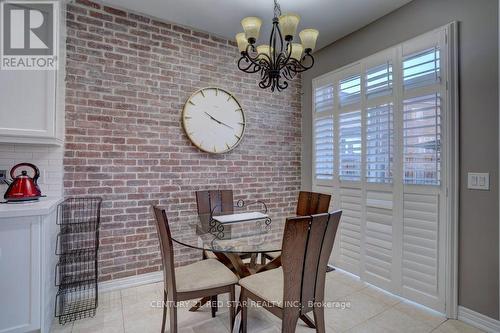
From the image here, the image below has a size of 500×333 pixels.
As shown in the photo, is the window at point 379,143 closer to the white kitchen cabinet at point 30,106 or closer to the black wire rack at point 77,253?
the black wire rack at point 77,253

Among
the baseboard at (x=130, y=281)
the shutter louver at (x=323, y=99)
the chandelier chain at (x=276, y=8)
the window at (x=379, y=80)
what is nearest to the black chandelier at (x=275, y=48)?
the chandelier chain at (x=276, y=8)

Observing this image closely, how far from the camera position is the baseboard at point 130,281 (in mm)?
2500

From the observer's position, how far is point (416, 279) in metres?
2.30

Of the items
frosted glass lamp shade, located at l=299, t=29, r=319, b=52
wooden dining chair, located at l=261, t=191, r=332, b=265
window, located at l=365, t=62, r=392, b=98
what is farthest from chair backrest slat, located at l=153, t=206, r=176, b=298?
window, located at l=365, t=62, r=392, b=98

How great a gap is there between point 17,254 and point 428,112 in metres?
3.22

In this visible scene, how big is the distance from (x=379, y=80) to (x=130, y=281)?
3.21 metres

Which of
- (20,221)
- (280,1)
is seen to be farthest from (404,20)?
(20,221)

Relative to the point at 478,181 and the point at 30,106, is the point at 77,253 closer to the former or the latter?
the point at 30,106

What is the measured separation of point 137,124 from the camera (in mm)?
2637

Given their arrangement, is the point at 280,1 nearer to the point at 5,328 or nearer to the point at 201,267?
the point at 201,267

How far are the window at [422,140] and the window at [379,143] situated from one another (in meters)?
0.15

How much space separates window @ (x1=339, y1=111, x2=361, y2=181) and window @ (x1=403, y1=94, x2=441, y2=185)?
20.4 inches

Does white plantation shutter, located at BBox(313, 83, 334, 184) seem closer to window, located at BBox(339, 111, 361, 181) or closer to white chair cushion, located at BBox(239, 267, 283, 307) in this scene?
window, located at BBox(339, 111, 361, 181)

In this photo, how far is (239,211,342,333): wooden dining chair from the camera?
4.55 feet
